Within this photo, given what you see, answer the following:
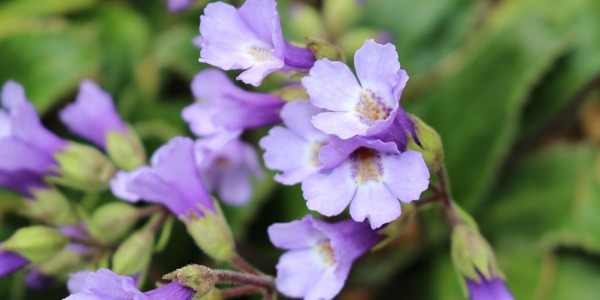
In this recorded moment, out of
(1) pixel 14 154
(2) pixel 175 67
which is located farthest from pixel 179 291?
(2) pixel 175 67

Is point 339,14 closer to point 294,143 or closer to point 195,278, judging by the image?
point 294,143

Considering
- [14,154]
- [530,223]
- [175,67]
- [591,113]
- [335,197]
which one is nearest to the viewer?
[335,197]

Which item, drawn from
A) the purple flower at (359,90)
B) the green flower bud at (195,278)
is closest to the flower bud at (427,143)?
the purple flower at (359,90)

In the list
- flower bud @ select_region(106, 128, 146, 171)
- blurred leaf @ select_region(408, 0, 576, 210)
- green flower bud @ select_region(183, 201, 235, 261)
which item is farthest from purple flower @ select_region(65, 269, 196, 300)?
blurred leaf @ select_region(408, 0, 576, 210)

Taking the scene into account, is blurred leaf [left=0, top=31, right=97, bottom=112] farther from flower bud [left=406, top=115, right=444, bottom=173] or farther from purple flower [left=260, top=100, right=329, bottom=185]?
flower bud [left=406, top=115, right=444, bottom=173]

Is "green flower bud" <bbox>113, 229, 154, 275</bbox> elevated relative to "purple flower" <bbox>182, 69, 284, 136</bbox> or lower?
lower

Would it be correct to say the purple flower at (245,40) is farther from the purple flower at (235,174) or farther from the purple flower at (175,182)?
the purple flower at (235,174)

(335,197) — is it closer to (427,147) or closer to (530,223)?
(427,147)
